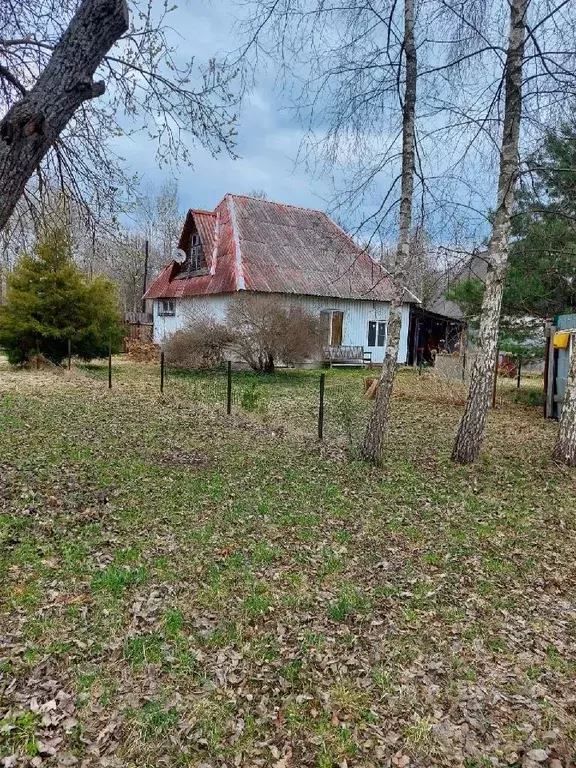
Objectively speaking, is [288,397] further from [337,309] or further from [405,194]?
[337,309]

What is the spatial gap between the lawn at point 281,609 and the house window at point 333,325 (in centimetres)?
1340

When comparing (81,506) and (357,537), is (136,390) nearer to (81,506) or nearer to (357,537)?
(81,506)

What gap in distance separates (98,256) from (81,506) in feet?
13.6

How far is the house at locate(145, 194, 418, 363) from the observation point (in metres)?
18.7

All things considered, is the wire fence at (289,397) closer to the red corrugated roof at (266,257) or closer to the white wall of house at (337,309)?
the white wall of house at (337,309)

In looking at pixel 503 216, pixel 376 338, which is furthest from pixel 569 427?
pixel 376 338

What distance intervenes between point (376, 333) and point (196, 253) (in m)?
8.31

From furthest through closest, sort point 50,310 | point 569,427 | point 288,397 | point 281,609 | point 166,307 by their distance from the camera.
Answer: point 166,307, point 50,310, point 288,397, point 569,427, point 281,609

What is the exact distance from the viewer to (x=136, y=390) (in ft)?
40.2

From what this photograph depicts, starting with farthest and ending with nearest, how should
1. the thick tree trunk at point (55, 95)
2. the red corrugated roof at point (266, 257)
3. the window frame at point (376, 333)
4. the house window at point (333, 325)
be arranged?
the window frame at point (376, 333) → the house window at point (333, 325) → the red corrugated roof at point (266, 257) → the thick tree trunk at point (55, 95)

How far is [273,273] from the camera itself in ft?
62.0

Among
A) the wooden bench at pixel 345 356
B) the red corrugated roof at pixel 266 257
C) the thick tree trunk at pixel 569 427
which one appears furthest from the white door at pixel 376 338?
the thick tree trunk at pixel 569 427

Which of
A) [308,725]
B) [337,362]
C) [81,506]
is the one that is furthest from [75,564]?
[337,362]

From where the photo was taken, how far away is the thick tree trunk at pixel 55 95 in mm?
3285
